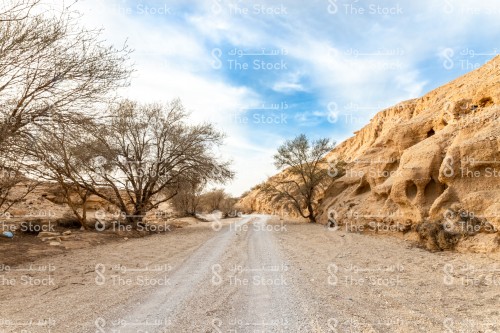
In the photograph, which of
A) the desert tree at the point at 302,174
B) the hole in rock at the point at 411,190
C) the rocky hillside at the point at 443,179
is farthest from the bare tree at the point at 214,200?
the hole in rock at the point at 411,190

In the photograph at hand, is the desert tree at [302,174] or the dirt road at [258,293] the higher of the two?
the desert tree at [302,174]

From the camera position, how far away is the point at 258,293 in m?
4.80

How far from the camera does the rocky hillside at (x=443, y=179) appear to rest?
818 cm

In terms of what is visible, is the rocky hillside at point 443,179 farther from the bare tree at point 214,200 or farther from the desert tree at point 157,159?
the bare tree at point 214,200

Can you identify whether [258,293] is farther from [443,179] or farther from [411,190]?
[411,190]

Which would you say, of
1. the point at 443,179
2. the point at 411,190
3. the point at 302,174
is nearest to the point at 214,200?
the point at 302,174

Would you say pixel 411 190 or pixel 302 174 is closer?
pixel 411 190

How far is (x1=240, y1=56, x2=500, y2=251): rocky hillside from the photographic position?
26.8 feet

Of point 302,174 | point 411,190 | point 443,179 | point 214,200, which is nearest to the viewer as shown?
point 443,179

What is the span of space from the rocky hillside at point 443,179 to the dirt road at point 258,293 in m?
1.20

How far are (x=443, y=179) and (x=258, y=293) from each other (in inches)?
312

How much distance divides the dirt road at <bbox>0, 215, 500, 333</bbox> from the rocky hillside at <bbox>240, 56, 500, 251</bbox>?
120 centimetres

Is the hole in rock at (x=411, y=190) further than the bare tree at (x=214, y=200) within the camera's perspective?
No

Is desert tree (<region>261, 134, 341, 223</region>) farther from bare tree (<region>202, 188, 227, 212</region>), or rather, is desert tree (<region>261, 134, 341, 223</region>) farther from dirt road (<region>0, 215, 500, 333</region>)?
bare tree (<region>202, 188, 227, 212</region>)
